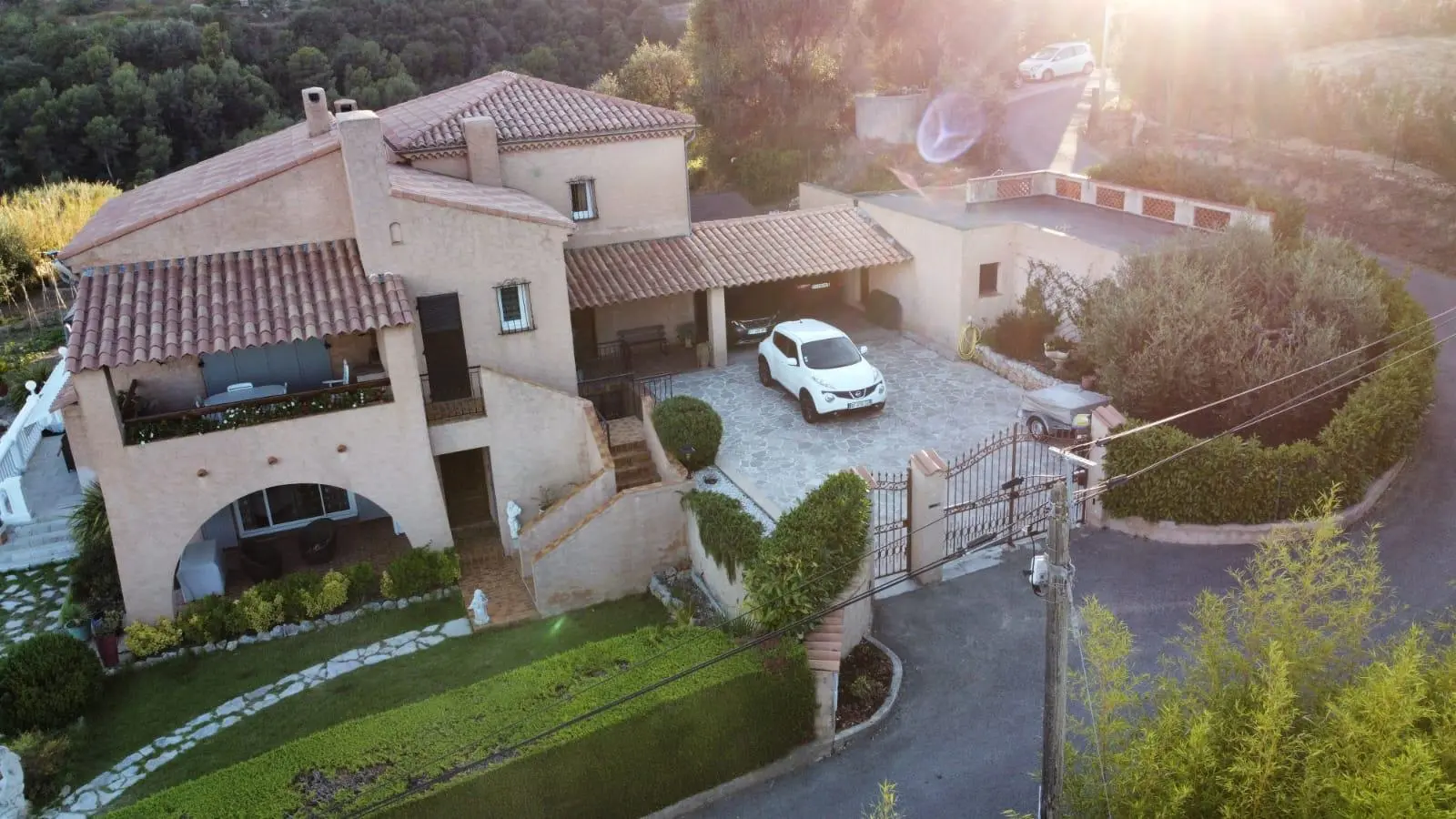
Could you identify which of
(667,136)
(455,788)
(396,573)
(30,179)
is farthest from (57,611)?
(30,179)

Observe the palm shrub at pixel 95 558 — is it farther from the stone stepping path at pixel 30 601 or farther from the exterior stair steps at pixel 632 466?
the exterior stair steps at pixel 632 466

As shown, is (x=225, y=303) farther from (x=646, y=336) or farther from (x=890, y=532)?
(x=890, y=532)

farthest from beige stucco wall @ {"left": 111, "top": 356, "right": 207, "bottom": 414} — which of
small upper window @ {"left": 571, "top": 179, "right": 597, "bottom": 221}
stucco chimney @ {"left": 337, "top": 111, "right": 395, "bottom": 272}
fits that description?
small upper window @ {"left": 571, "top": 179, "right": 597, "bottom": 221}

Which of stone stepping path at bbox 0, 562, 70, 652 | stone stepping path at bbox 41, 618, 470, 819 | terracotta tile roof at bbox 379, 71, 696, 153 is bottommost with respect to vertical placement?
stone stepping path at bbox 41, 618, 470, 819

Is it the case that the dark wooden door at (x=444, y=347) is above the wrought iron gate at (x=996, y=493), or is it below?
above

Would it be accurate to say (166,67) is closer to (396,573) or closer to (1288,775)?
(396,573)

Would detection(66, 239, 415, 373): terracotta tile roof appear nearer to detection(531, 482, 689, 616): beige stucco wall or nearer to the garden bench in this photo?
detection(531, 482, 689, 616): beige stucco wall

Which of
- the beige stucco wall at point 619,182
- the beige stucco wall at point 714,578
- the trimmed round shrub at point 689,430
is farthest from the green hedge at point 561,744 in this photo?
the beige stucco wall at point 619,182
